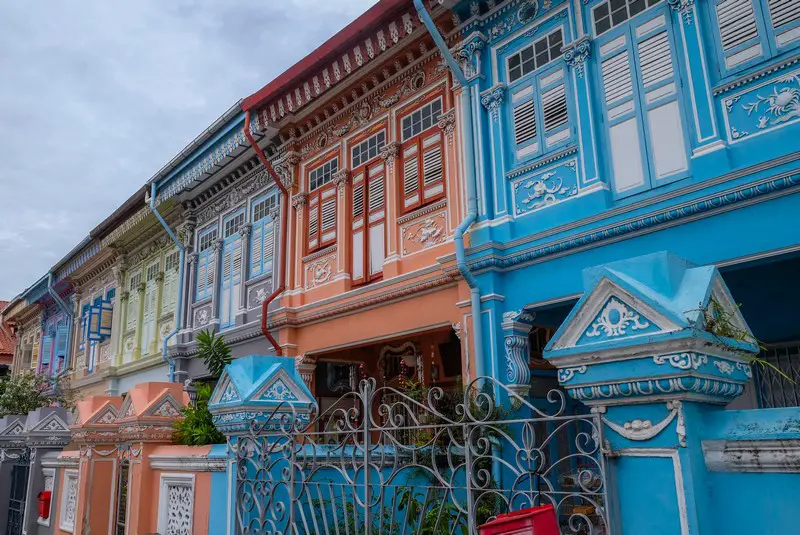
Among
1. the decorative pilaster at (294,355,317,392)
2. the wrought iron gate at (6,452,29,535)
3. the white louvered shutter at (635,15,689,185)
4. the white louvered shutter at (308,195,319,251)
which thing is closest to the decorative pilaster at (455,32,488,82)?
the white louvered shutter at (635,15,689,185)

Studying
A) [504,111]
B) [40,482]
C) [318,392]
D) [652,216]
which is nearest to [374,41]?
[504,111]

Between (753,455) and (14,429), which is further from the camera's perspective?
(14,429)

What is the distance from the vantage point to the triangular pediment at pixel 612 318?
99.0 inches

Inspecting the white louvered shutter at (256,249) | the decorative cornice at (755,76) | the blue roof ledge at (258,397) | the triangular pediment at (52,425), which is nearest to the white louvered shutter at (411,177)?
the white louvered shutter at (256,249)

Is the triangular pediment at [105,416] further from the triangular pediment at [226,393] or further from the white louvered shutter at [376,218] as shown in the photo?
the white louvered shutter at [376,218]

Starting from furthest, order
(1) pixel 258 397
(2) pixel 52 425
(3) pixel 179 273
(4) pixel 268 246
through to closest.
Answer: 1. (3) pixel 179 273
2. (4) pixel 268 246
3. (2) pixel 52 425
4. (1) pixel 258 397

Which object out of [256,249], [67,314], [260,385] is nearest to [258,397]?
[260,385]

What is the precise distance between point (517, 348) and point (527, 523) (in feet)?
14.3

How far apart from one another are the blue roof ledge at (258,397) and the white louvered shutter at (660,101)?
381 centimetres

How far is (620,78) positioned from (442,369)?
5460 millimetres

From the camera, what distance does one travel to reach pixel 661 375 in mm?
2439

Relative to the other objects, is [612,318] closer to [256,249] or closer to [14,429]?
[256,249]

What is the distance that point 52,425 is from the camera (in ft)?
32.3

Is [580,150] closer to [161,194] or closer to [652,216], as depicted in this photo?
[652,216]
